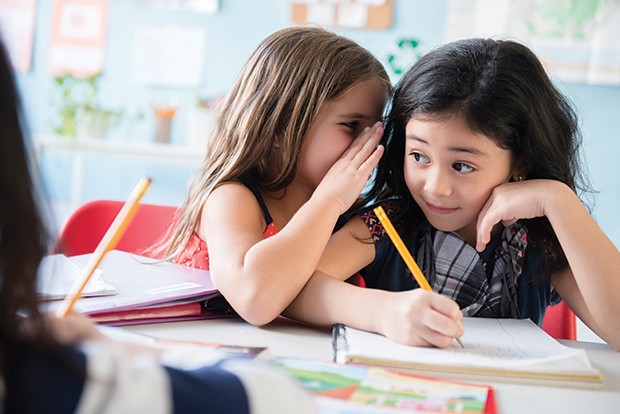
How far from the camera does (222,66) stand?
3.65 meters

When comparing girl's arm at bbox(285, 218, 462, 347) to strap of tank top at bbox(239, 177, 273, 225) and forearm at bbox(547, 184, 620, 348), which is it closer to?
strap of tank top at bbox(239, 177, 273, 225)

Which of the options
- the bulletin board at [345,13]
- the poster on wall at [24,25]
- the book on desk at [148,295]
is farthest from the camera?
the poster on wall at [24,25]

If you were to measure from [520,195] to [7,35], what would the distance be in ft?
2.67

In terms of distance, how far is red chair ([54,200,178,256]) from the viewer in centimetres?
144

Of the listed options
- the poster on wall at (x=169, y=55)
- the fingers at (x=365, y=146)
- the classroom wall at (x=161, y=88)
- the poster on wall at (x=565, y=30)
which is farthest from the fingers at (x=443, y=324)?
the poster on wall at (x=169, y=55)

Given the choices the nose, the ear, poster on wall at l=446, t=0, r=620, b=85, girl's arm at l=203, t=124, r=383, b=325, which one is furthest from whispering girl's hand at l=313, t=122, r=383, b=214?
poster on wall at l=446, t=0, r=620, b=85

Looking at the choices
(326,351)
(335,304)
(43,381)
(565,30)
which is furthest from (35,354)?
(565,30)

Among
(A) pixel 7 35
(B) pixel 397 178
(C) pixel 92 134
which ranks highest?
(A) pixel 7 35

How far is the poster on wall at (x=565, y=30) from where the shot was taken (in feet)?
10.3

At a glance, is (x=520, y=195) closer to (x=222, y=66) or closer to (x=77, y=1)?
(x=222, y=66)

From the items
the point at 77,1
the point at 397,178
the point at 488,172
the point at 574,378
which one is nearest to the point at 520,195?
the point at 488,172

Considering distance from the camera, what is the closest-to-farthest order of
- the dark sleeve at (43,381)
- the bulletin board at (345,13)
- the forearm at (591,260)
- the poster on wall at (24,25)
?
1. the dark sleeve at (43,381)
2. the forearm at (591,260)
3. the bulletin board at (345,13)
4. the poster on wall at (24,25)

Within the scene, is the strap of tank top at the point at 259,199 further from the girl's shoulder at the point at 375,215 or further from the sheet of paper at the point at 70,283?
the sheet of paper at the point at 70,283

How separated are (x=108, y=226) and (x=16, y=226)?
1.10 metres
